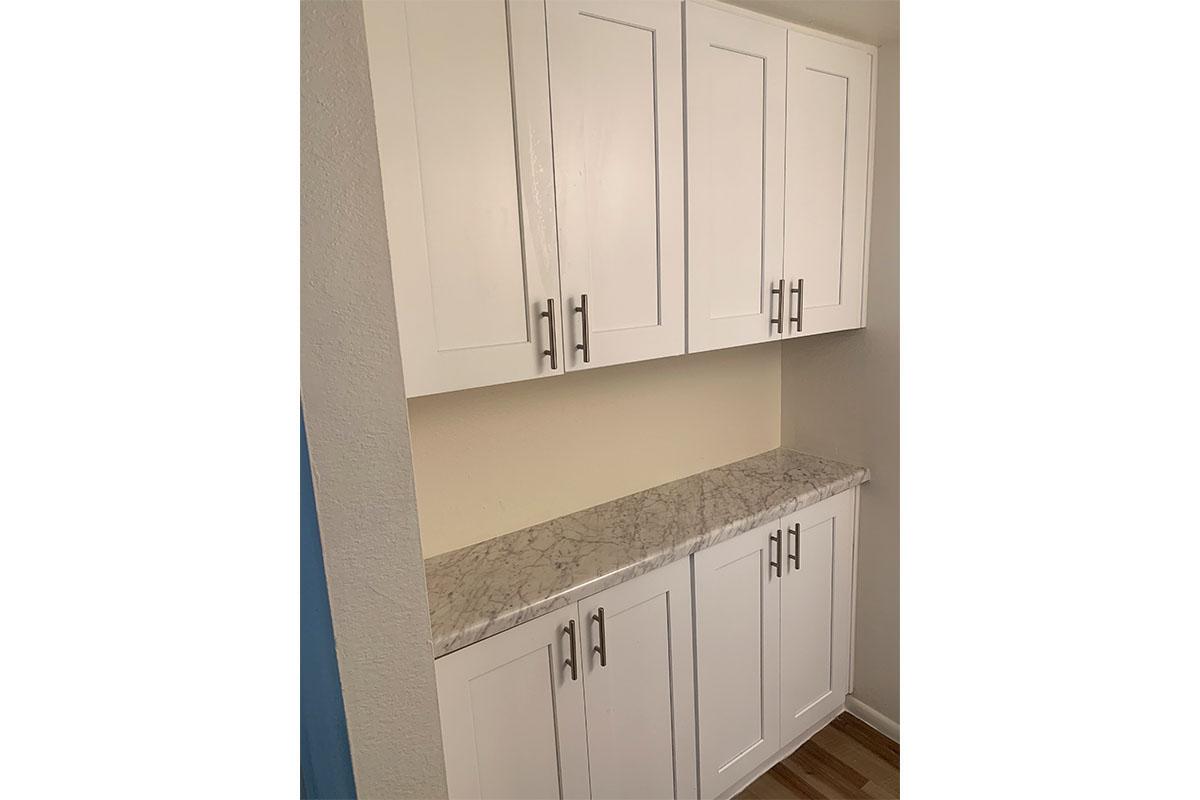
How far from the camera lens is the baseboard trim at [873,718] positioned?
7.30ft

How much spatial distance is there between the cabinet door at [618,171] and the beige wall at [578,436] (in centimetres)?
34

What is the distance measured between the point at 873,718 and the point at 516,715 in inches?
59.5

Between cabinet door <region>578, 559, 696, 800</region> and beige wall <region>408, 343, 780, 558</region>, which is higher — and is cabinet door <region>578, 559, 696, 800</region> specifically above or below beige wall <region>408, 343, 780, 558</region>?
below

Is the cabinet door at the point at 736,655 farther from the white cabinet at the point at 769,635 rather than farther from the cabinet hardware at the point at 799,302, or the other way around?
the cabinet hardware at the point at 799,302

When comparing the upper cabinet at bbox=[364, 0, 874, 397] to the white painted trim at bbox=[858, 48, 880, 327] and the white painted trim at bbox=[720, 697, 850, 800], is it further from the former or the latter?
the white painted trim at bbox=[720, 697, 850, 800]

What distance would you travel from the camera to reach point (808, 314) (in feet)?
6.37

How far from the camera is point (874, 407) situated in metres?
2.10

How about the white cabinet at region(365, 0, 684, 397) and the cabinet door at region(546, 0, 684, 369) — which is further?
the cabinet door at region(546, 0, 684, 369)

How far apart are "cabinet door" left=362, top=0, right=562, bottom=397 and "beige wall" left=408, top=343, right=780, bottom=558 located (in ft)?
1.11

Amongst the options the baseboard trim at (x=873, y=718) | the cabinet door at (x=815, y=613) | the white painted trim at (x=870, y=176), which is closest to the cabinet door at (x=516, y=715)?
the cabinet door at (x=815, y=613)

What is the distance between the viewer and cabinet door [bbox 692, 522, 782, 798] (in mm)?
1770

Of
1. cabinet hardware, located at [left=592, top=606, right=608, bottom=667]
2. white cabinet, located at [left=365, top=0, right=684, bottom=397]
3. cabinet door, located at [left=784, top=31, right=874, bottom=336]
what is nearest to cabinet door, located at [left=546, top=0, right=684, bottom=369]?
white cabinet, located at [left=365, top=0, right=684, bottom=397]
